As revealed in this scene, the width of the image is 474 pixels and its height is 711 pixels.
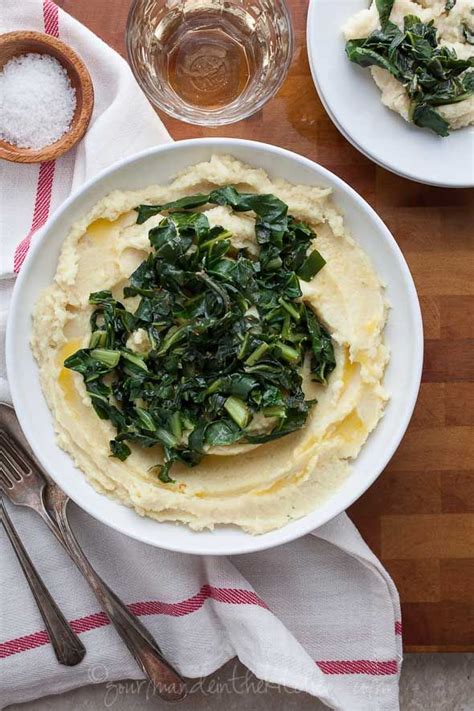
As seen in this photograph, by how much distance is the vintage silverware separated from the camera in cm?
329

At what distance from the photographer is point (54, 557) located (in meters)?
3.43

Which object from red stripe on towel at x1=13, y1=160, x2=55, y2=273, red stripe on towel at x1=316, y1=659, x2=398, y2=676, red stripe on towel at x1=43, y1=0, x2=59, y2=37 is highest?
red stripe on towel at x1=43, y1=0, x2=59, y2=37

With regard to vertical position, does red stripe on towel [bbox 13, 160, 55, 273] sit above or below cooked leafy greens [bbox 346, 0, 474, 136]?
below

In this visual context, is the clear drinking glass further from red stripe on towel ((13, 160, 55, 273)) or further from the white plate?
red stripe on towel ((13, 160, 55, 273))

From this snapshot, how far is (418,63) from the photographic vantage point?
315 centimetres

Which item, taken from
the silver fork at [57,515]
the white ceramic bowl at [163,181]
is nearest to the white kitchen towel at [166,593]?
the silver fork at [57,515]

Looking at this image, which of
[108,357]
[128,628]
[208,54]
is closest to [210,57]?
[208,54]

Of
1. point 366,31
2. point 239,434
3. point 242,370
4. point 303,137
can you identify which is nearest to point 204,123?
point 303,137

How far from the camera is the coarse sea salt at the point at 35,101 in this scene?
323cm

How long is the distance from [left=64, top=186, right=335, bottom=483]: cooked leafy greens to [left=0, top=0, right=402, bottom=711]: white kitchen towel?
557 millimetres

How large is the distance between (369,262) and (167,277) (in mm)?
793

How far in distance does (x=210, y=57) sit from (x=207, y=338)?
1.37 metres

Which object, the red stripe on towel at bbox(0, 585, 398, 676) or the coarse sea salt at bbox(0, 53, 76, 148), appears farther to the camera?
the red stripe on towel at bbox(0, 585, 398, 676)

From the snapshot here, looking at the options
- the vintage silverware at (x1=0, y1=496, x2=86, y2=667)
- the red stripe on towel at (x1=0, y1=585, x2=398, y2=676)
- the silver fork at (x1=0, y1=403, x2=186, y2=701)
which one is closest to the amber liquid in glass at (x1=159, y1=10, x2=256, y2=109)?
the silver fork at (x1=0, y1=403, x2=186, y2=701)
